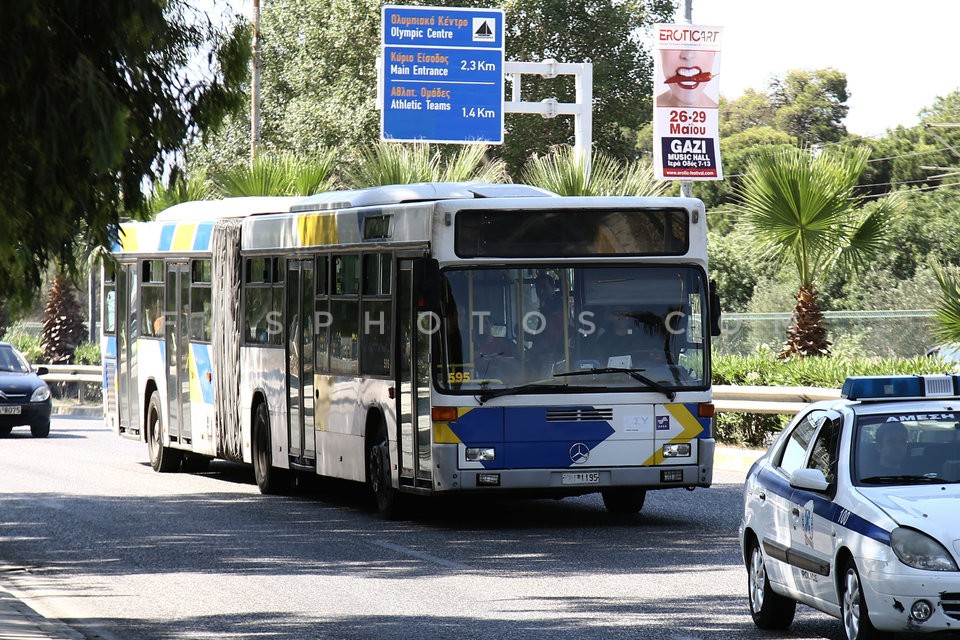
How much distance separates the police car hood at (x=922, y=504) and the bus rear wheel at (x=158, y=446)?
51.3ft

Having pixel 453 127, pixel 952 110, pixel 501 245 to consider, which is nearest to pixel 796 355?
pixel 453 127

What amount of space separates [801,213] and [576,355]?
959cm

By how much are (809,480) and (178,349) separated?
14.5 metres

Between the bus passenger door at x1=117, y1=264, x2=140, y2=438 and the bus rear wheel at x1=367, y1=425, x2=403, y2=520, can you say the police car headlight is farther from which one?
the bus passenger door at x1=117, y1=264, x2=140, y2=438

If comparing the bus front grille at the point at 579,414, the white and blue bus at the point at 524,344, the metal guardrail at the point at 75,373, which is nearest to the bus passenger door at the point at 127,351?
the white and blue bus at the point at 524,344

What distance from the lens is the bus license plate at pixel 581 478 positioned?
15227 mm

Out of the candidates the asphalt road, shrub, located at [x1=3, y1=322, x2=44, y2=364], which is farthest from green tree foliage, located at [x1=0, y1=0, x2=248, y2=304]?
shrub, located at [x1=3, y1=322, x2=44, y2=364]

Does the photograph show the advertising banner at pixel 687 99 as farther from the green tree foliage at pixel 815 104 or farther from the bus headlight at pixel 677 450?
the green tree foliage at pixel 815 104

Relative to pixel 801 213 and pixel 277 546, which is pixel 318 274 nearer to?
pixel 277 546

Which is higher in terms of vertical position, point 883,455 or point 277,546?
point 883,455

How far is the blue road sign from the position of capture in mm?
31594

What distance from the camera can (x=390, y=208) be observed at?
16266mm

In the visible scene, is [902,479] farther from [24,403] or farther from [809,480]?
[24,403]

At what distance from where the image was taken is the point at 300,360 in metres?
18.5
